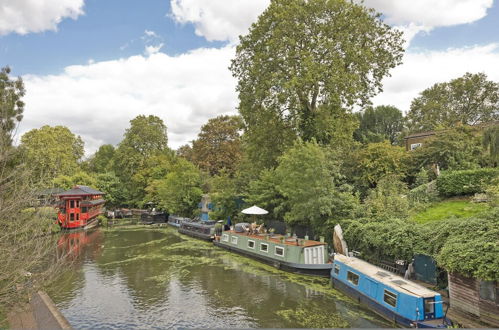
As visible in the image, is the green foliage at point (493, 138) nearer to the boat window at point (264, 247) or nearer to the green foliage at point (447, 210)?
the green foliage at point (447, 210)

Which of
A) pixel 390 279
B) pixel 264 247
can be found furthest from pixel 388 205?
pixel 264 247

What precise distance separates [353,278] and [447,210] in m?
9.10

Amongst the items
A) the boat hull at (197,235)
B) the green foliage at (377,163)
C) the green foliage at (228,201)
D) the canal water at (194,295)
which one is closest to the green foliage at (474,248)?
the canal water at (194,295)

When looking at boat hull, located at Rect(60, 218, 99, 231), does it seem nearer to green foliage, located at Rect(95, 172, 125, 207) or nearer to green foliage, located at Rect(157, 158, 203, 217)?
green foliage, located at Rect(157, 158, 203, 217)

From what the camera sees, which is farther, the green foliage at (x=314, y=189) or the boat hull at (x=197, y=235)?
the boat hull at (x=197, y=235)

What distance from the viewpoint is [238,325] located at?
13.3 meters

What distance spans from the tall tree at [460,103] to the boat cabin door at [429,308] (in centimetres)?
3579

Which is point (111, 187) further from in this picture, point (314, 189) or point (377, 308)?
point (377, 308)

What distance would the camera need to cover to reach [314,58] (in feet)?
87.6

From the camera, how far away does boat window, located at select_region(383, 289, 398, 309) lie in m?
12.5

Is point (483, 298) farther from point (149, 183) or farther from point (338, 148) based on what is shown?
point (149, 183)

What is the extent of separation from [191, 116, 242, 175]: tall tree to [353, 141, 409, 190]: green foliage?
30264 millimetres

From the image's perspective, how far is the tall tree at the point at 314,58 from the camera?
84.4 ft

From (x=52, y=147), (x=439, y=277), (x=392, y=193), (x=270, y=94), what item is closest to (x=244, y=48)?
(x=270, y=94)
